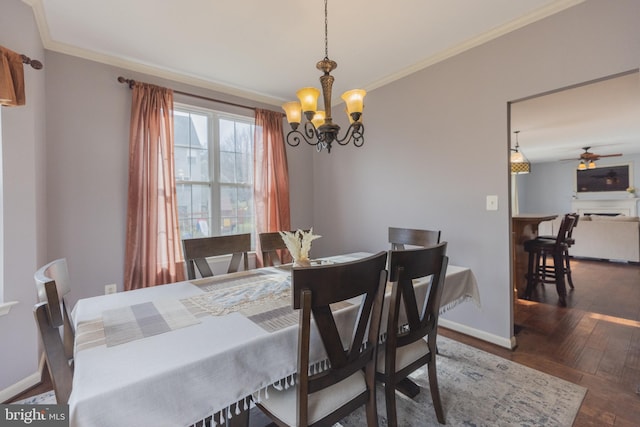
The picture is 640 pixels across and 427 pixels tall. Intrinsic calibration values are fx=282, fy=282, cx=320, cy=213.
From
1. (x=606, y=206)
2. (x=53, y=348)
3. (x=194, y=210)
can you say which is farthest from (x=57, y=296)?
(x=606, y=206)

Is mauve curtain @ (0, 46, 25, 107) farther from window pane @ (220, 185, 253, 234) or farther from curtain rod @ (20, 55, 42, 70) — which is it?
window pane @ (220, 185, 253, 234)

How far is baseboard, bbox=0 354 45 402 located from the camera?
5.94ft

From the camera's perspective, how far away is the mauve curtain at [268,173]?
138 inches

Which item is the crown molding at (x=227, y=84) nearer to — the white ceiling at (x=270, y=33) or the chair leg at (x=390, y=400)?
the white ceiling at (x=270, y=33)

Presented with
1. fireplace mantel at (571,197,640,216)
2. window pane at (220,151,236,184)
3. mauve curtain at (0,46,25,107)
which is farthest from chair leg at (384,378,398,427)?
fireplace mantel at (571,197,640,216)

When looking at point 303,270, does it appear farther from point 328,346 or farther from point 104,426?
point 104,426

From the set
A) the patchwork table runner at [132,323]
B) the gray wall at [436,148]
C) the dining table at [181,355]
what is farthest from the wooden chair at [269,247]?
the gray wall at [436,148]

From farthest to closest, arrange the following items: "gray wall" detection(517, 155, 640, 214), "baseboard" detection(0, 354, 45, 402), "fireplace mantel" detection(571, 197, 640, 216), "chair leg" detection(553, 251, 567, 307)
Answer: "gray wall" detection(517, 155, 640, 214), "fireplace mantel" detection(571, 197, 640, 216), "chair leg" detection(553, 251, 567, 307), "baseboard" detection(0, 354, 45, 402)

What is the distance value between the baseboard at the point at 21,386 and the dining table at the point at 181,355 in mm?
1149

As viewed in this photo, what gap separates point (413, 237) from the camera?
7.89ft

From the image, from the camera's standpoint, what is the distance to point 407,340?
138 cm

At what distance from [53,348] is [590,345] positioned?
3.54m

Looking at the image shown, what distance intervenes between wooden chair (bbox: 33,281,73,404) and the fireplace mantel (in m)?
11.4

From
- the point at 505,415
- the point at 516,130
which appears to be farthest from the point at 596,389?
the point at 516,130
